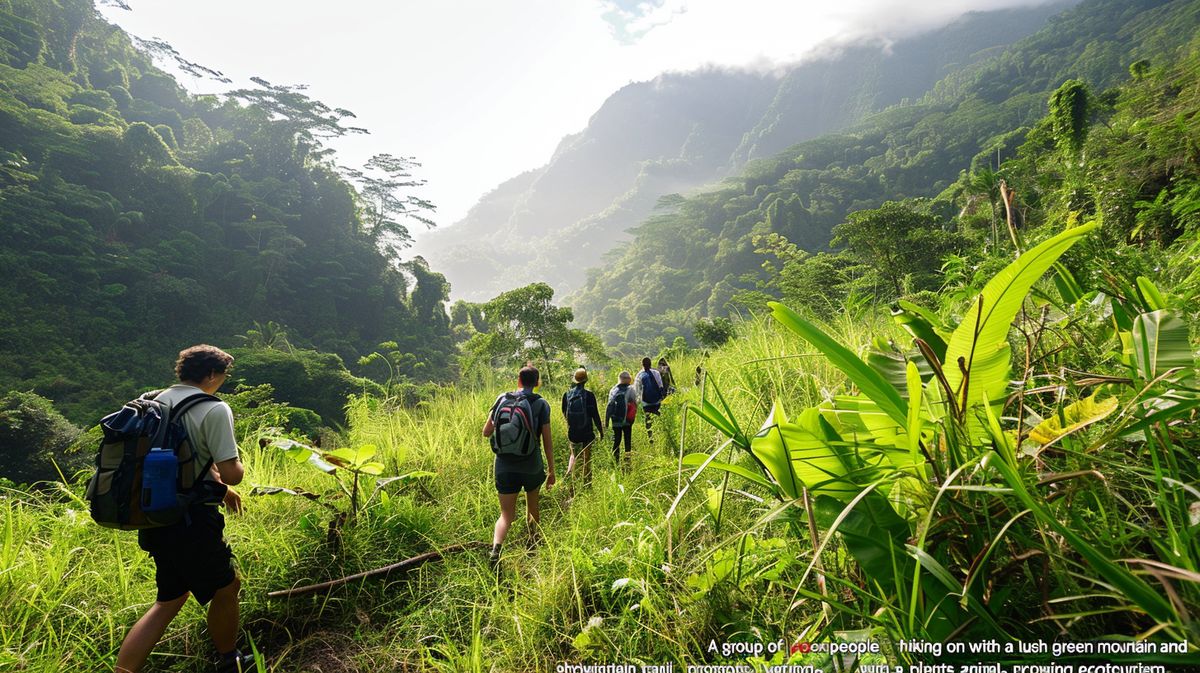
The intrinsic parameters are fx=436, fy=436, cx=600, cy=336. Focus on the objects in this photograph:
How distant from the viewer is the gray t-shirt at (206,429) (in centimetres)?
194

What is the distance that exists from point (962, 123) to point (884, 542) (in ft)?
239

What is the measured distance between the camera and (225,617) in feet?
6.64

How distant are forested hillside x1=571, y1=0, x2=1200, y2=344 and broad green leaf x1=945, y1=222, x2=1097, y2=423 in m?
40.4

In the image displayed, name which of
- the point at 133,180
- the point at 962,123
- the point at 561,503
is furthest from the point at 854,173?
the point at 133,180

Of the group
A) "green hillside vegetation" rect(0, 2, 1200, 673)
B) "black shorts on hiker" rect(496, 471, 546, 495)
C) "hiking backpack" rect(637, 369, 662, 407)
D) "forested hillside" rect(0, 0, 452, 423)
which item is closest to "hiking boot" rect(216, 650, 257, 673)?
"green hillside vegetation" rect(0, 2, 1200, 673)

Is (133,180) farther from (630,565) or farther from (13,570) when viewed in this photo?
(630,565)

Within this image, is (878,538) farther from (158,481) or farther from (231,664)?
(231,664)

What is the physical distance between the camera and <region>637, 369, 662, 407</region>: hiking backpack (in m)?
5.55

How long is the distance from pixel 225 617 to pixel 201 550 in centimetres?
38

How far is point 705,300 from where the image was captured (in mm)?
53656

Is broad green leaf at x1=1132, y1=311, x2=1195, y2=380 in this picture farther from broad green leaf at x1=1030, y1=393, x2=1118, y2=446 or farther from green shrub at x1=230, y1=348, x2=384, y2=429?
green shrub at x1=230, y1=348, x2=384, y2=429

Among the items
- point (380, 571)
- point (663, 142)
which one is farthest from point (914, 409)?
point (663, 142)

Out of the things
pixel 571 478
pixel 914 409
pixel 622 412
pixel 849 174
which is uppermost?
pixel 849 174

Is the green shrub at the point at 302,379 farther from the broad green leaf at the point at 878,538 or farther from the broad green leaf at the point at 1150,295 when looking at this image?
the broad green leaf at the point at 1150,295
